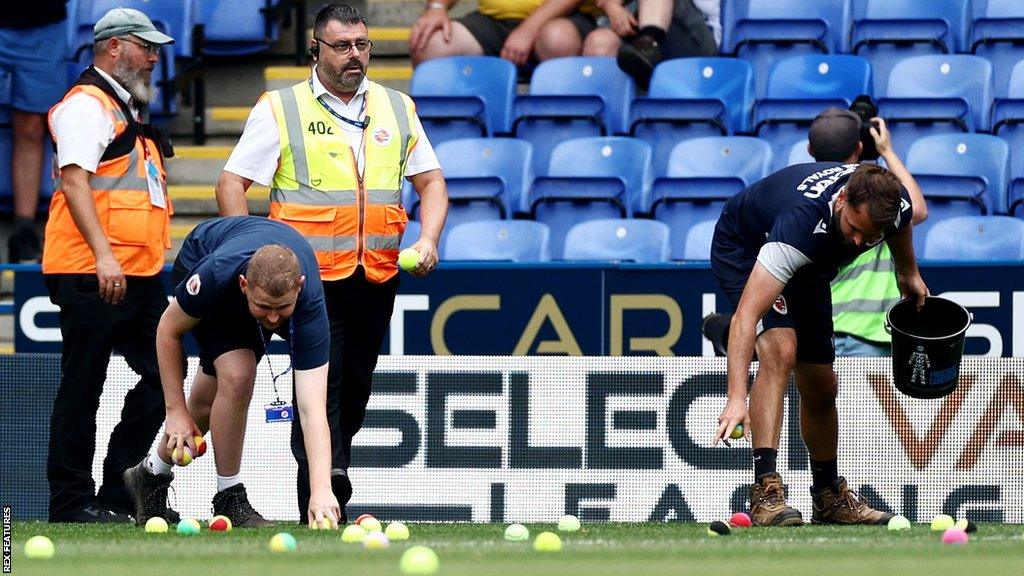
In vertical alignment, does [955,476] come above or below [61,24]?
below

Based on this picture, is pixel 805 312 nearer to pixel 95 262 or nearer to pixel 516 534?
pixel 516 534

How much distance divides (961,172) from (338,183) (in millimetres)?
5011

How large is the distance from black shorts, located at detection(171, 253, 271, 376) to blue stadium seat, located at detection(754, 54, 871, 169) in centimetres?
502

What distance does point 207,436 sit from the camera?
8422 mm

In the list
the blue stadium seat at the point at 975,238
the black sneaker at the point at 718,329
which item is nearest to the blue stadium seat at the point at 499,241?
the black sneaker at the point at 718,329

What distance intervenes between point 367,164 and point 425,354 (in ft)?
6.94

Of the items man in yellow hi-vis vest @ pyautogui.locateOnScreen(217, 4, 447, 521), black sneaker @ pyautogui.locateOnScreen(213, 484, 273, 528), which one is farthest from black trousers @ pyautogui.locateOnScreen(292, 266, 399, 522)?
A: black sneaker @ pyautogui.locateOnScreen(213, 484, 273, 528)

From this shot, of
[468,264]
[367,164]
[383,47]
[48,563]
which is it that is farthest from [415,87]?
[48,563]

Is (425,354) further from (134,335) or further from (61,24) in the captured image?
(61,24)

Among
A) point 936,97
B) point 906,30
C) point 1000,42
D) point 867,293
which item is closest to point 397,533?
point 867,293

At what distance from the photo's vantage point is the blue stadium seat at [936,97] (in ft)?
36.3

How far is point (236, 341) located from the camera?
656 cm

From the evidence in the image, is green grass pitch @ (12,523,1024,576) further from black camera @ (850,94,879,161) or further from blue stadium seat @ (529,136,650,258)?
blue stadium seat @ (529,136,650,258)

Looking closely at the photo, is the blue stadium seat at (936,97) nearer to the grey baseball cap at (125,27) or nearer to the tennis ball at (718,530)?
the grey baseball cap at (125,27)
